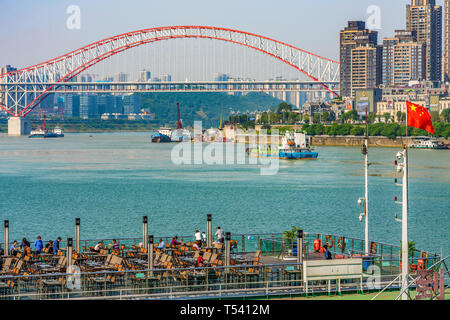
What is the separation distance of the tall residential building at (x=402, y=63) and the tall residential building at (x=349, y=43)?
4.20 meters

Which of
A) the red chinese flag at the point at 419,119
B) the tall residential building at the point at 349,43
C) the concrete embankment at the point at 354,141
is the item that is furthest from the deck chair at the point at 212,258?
the tall residential building at the point at 349,43

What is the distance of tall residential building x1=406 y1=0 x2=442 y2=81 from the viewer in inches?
7082

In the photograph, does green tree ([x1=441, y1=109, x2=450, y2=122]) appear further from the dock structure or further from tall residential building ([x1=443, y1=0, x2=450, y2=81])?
the dock structure

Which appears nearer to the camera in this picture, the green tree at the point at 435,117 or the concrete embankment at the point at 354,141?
the concrete embankment at the point at 354,141

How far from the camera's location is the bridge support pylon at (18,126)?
126 metres

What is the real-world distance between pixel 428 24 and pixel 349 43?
80.2 ft

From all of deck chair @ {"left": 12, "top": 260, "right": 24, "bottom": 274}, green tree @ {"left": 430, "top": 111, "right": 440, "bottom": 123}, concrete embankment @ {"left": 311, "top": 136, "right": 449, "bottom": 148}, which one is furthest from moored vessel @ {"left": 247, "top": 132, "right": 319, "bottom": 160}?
deck chair @ {"left": 12, "top": 260, "right": 24, "bottom": 274}

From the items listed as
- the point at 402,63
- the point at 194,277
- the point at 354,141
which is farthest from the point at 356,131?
the point at 194,277

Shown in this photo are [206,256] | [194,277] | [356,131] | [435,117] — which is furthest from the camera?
[435,117]

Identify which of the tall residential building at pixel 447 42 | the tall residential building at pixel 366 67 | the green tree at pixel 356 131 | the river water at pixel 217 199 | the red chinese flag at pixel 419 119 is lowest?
the river water at pixel 217 199

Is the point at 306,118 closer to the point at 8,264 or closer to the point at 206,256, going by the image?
the point at 206,256

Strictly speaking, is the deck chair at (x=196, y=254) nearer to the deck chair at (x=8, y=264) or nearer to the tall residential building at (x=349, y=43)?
the deck chair at (x=8, y=264)

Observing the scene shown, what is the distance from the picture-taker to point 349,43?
166m
